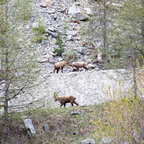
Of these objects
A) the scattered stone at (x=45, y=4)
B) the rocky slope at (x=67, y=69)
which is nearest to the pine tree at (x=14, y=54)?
the rocky slope at (x=67, y=69)

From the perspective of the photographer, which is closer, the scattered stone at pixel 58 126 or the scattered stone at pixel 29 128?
the scattered stone at pixel 29 128

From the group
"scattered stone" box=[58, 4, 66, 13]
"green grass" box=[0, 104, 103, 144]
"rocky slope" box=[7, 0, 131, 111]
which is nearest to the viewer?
"green grass" box=[0, 104, 103, 144]

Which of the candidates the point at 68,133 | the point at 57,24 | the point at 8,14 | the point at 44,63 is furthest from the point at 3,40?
the point at 57,24

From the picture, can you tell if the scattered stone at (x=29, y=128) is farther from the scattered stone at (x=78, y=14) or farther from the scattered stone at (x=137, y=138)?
the scattered stone at (x=78, y=14)

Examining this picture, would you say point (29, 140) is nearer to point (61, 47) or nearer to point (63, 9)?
point (61, 47)

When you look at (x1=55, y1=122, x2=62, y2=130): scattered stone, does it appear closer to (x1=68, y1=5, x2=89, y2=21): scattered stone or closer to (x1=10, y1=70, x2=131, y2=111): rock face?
(x1=10, y1=70, x2=131, y2=111): rock face

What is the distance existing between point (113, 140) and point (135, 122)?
55 centimetres

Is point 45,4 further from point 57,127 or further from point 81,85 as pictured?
point 57,127

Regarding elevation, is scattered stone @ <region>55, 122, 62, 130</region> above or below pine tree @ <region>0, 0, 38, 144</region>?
below

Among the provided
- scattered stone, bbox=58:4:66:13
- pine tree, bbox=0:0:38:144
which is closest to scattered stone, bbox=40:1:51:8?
scattered stone, bbox=58:4:66:13

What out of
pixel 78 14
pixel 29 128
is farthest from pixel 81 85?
pixel 78 14

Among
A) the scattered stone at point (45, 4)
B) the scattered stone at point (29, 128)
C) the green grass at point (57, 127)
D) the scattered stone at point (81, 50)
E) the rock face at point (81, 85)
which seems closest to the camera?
the green grass at point (57, 127)

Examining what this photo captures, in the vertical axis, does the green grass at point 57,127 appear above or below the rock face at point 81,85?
below

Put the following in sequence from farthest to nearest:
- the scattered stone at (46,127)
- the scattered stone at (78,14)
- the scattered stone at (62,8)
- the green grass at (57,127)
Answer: the scattered stone at (62,8) < the scattered stone at (78,14) < the scattered stone at (46,127) < the green grass at (57,127)
